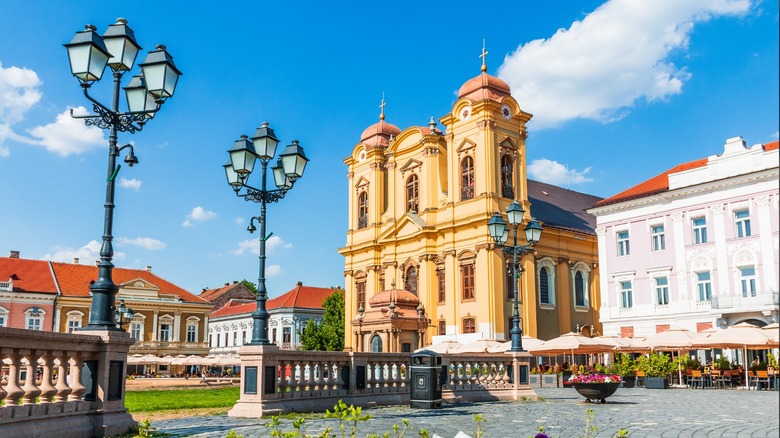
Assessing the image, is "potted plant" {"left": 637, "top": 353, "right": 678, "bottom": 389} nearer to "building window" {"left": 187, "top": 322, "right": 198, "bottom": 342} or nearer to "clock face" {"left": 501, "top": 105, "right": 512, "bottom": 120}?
"clock face" {"left": 501, "top": 105, "right": 512, "bottom": 120}

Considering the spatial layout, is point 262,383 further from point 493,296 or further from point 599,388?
point 493,296

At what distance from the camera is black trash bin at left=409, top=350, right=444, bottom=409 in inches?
681

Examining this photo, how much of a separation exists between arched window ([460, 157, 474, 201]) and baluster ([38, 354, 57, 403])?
39531 millimetres

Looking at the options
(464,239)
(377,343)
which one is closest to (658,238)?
(464,239)

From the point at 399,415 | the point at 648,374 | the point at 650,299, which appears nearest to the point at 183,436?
the point at 399,415

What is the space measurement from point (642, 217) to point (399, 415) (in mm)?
27804

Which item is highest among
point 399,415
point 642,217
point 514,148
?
point 514,148

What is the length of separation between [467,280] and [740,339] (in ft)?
69.5

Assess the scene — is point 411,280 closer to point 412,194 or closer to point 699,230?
point 412,194

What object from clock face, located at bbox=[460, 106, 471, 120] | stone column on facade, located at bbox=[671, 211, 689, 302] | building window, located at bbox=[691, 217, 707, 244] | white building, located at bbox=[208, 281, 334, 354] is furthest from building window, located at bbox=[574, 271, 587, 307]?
white building, located at bbox=[208, 281, 334, 354]

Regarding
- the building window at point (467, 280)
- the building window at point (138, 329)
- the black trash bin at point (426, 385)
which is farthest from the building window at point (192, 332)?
the black trash bin at point (426, 385)

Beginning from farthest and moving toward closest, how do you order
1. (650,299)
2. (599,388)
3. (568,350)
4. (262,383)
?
(650,299) → (568,350) → (599,388) → (262,383)

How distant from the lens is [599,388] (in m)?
18.8

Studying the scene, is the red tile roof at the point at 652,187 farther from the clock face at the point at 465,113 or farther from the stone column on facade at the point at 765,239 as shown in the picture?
the clock face at the point at 465,113
